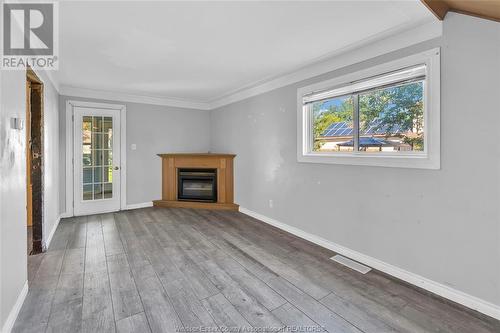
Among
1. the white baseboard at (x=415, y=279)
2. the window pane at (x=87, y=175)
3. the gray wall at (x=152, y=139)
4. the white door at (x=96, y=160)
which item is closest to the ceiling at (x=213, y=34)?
the white door at (x=96, y=160)

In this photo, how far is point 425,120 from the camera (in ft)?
7.38

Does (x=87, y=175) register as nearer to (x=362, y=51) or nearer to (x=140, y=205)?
(x=140, y=205)

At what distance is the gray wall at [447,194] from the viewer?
1.88m

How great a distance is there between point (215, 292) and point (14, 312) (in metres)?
1.42

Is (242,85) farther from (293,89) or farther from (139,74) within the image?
(139,74)

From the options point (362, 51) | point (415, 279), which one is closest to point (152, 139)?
point (362, 51)

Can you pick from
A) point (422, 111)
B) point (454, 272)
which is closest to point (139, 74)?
point (422, 111)

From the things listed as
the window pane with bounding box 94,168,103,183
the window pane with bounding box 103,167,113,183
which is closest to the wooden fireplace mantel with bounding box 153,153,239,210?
the window pane with bounding box 103,167,113,183

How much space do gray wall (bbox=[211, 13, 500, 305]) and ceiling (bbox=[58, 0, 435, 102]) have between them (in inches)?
18.2

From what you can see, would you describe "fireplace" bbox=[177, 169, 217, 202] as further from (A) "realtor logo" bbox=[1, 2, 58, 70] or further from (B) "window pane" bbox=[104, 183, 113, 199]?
(A) "realtor logo" bbox=[1, 2, 58, 70]

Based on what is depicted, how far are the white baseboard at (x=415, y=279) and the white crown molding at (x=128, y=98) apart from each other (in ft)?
12.2

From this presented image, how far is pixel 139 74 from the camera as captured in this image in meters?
3.72

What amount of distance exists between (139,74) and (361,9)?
304 centimetres

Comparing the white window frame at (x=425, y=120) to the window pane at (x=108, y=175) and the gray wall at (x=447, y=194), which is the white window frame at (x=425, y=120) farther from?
the window pane at (x=108, y=175)
